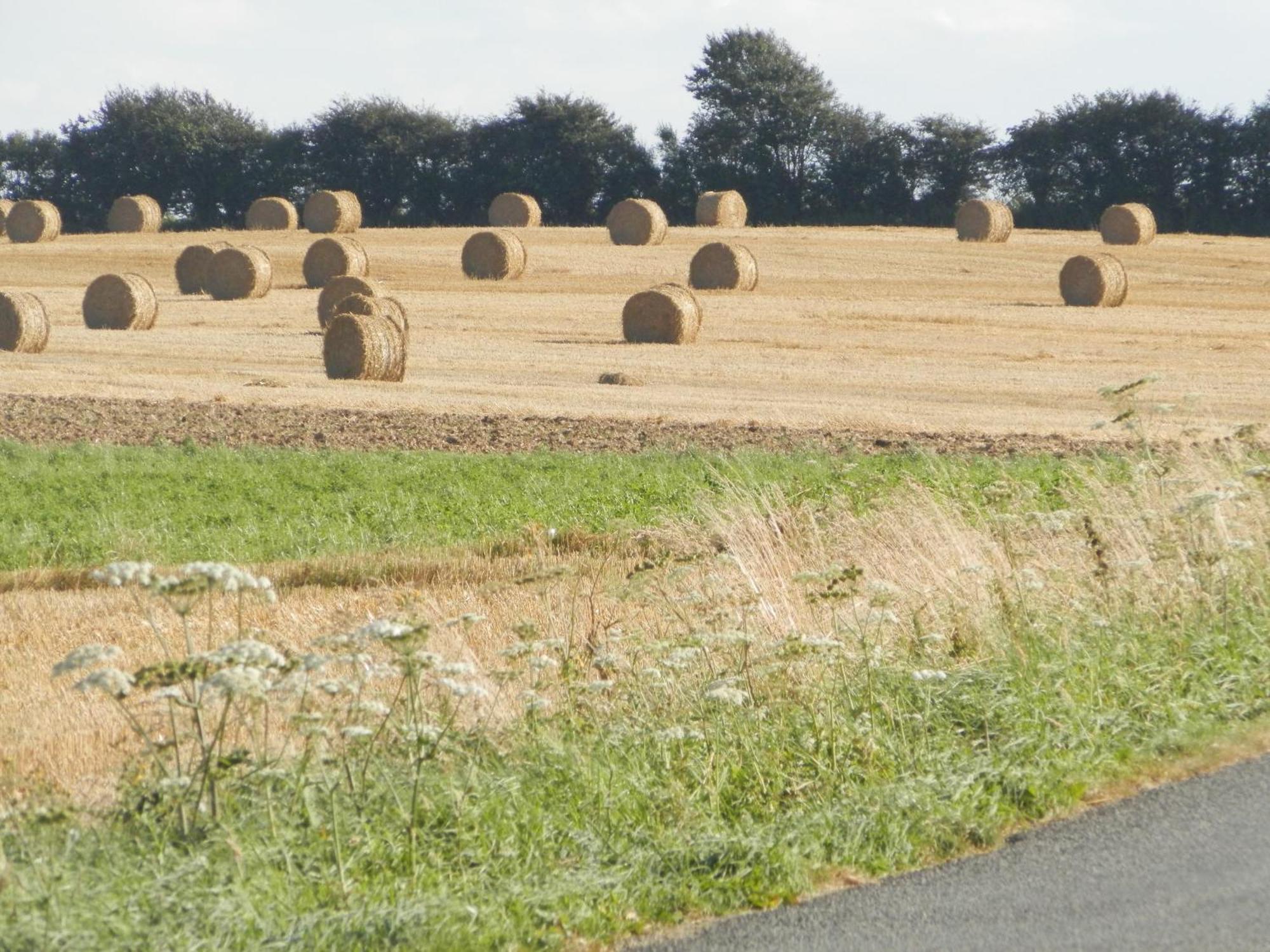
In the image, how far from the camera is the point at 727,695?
6336 mm

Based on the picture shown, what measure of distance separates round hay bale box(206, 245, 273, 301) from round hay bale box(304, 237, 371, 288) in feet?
4.94

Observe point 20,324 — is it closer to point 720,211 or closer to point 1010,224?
point 720,211

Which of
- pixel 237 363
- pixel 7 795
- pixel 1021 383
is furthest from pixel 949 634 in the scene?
pixel 237 363

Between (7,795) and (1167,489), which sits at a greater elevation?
(1167,489)

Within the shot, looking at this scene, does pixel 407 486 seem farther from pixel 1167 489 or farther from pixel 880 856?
pixel 880 856

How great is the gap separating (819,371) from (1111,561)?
57.9ft

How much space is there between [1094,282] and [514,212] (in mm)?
25178

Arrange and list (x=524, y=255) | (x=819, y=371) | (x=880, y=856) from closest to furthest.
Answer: (x=880, y=856), (x=819, y=371), (x=524, y=255)

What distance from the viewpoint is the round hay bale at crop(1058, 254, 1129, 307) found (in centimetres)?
3553

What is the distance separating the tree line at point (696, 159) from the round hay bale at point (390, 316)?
110 ft

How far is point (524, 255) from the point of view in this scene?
42.2 m

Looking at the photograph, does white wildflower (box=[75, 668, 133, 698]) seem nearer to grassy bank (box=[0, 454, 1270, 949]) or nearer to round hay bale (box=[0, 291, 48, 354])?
grassy bank (box=[0, 454, 1270, 949])

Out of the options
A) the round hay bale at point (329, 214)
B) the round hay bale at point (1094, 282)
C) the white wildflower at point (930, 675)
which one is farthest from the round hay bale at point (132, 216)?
the white wildflower at point (930, 675)

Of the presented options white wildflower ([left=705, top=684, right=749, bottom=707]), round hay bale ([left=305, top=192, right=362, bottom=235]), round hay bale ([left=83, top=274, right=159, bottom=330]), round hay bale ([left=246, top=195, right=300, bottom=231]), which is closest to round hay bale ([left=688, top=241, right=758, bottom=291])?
round hay bale ([left=83, top=274, right=159, bottom=330])
